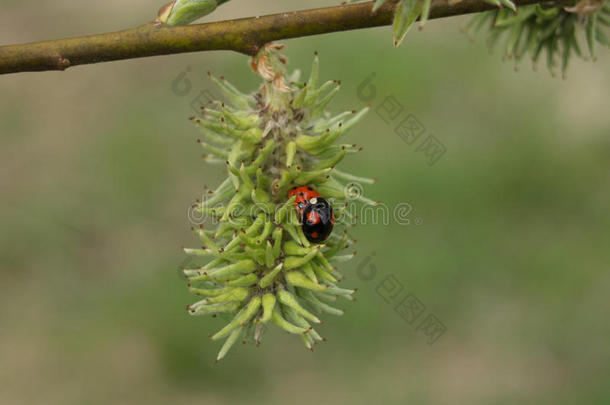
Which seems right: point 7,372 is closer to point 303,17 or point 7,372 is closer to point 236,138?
point 236,138

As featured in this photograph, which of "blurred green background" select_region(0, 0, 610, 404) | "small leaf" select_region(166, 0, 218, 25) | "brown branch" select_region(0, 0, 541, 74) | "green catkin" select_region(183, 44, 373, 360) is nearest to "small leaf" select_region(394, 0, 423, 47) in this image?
"brown branch" select_region(0, 0, 541, 74)

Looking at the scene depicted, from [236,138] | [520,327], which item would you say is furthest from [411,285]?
[236,138]

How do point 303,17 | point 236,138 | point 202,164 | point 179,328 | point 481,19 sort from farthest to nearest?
point 202,164, point 179,328, point 481,19, point 236,138, point 303,17

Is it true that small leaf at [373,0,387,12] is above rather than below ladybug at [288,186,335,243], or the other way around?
above

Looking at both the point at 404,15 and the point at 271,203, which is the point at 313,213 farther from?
the point at 404,15

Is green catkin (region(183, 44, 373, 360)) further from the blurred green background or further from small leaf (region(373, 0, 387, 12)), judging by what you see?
the blurred green background

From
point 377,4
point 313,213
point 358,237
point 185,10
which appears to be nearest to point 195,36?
point 185,10
